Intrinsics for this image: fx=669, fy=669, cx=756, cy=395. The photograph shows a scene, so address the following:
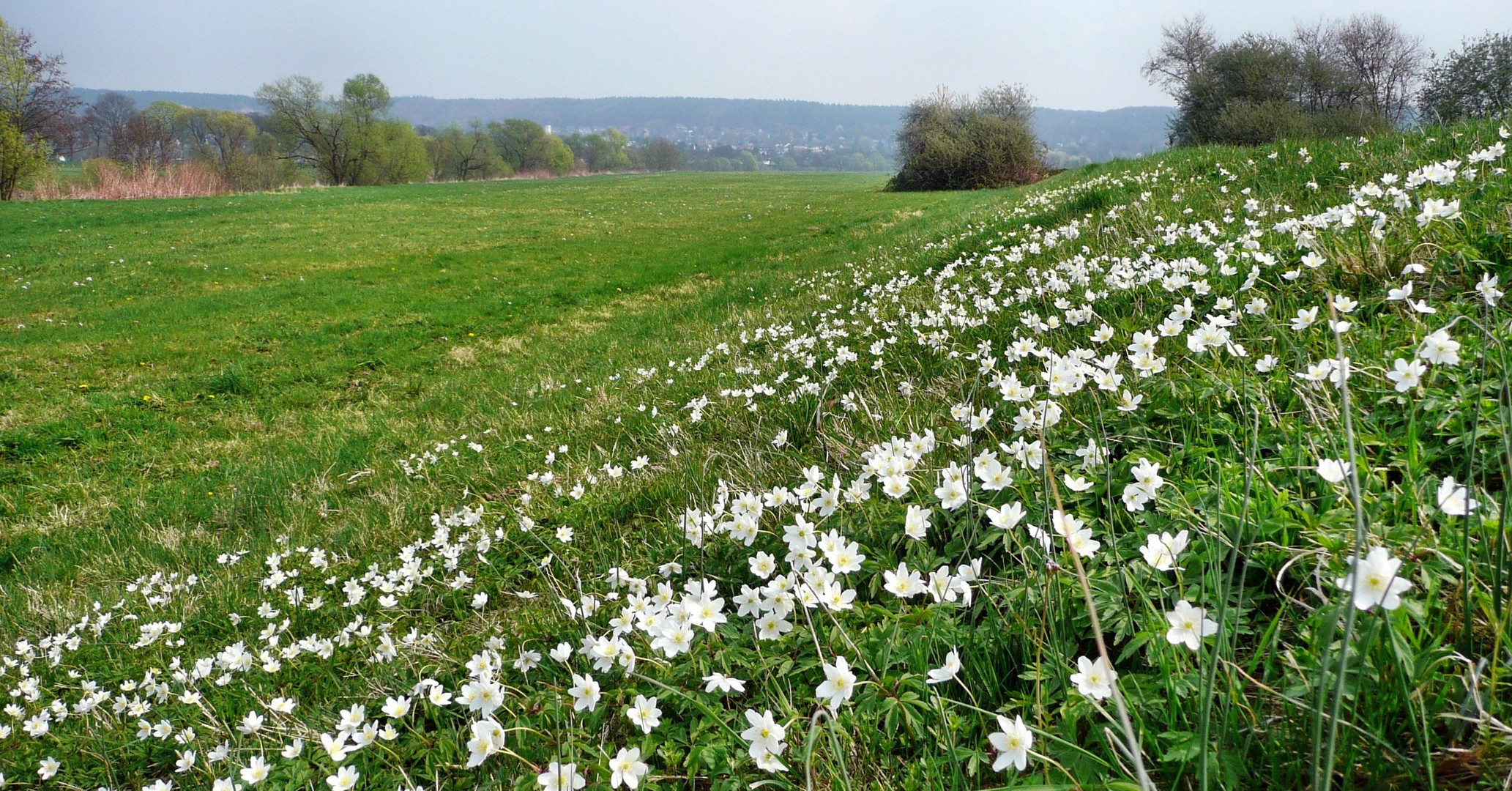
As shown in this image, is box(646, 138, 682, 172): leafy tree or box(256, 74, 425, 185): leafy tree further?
box(646, 138, 682, 172): leafy tree

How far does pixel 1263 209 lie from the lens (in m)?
5.44

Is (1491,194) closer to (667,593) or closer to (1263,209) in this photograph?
(1263,209)

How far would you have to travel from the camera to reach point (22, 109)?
36.5m

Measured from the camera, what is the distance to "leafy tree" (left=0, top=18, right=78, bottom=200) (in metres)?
34.8

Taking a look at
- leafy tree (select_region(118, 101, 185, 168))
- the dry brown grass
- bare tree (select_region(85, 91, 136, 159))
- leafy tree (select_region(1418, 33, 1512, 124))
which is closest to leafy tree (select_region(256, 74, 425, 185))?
leafy tree (select_region(118, 101, 185, 168))

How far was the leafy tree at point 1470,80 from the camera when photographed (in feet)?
79.3

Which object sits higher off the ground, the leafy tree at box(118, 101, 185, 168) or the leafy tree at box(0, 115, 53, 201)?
the leafy tree at box(118, 101, 185, 168)

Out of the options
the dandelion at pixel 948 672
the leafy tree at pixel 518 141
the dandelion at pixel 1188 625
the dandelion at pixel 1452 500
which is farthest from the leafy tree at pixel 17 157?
the leafy tree at pixel 518 141

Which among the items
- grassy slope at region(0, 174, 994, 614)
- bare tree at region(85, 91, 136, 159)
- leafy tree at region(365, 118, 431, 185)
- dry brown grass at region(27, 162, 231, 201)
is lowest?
grassy slope at region(0, 174, 994, 614)

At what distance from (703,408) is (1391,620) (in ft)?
14.1

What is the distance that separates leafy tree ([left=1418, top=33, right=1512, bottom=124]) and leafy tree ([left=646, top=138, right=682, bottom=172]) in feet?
469

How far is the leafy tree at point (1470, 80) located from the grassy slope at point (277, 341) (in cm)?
1830

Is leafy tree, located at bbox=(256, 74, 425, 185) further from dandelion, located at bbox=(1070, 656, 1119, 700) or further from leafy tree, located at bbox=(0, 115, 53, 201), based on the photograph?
dandelion, located at bbox=(1070, 656, 1119, 700)

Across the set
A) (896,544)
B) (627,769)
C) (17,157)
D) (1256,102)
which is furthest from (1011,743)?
(17,157)
